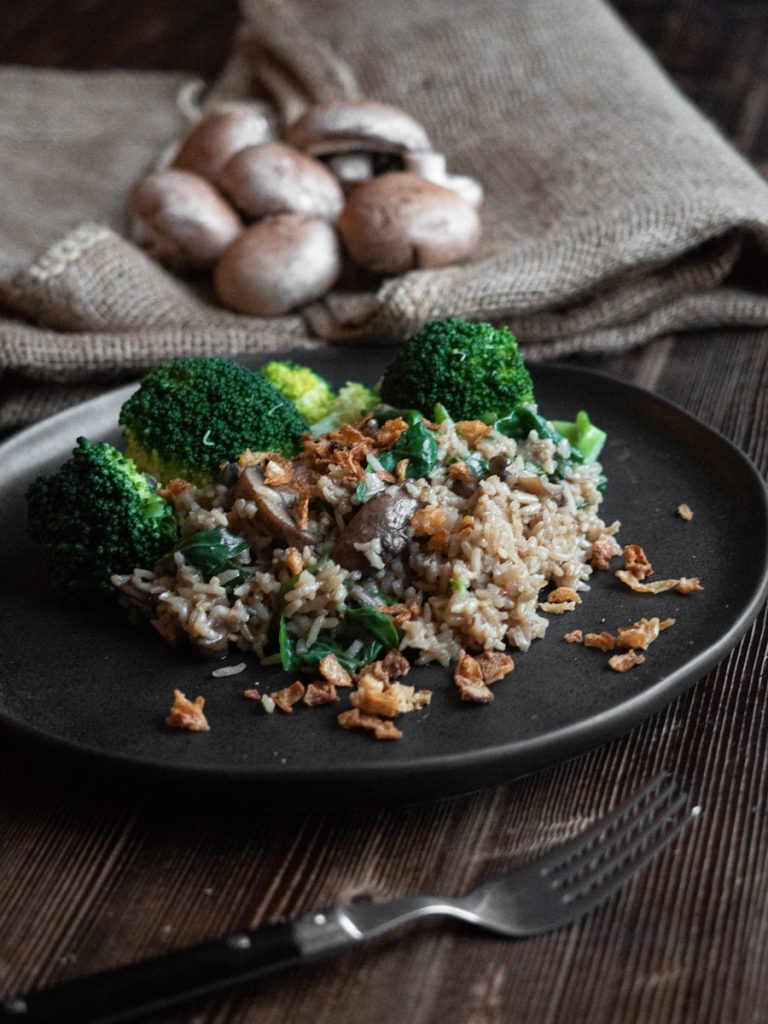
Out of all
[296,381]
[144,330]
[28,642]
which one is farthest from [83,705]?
[144,330]

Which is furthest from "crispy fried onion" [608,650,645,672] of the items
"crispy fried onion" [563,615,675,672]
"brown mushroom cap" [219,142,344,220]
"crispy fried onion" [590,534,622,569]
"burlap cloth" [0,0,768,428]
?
"brown mushroom cap" [219,142,344,220]

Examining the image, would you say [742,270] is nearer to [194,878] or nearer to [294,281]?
[294,281]

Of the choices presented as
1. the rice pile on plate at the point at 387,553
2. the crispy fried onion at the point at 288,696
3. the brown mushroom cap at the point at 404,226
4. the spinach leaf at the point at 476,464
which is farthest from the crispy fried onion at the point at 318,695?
the brown mushroom cap at the point at 404,226

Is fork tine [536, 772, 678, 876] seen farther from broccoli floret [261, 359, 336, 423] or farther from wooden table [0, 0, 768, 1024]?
broccoli floret [261, 359, 336, 423]

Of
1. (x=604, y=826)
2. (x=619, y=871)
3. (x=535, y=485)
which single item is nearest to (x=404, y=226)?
(x=535, y=485)

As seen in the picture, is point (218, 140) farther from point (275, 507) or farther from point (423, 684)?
point (423, 684)

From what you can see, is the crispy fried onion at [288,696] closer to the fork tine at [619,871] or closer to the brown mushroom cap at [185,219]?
the fork tine at [619,871]
